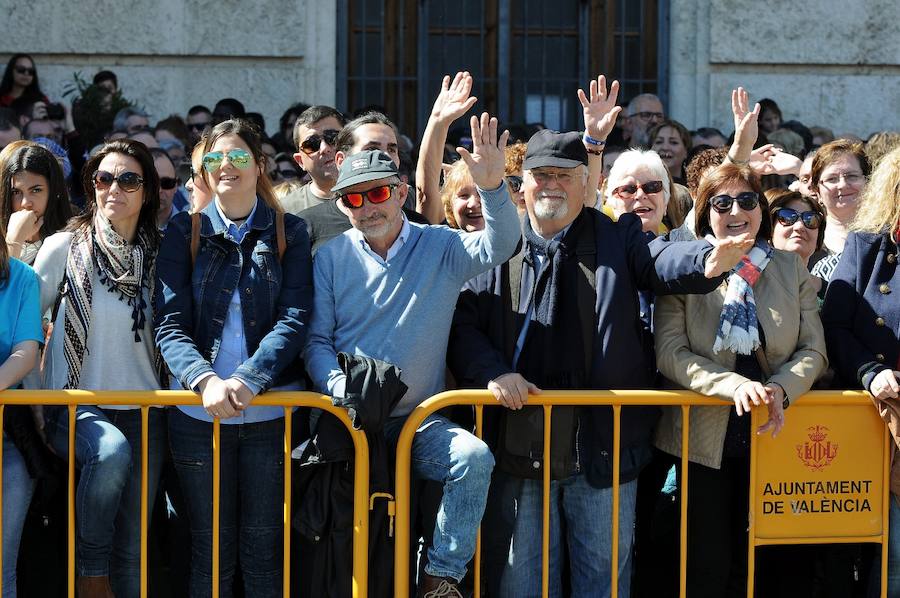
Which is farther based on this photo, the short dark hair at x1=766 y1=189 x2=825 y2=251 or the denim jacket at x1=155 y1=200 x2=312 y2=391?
the short dark hair at x1=766 y1=189 x2=825 y2=251

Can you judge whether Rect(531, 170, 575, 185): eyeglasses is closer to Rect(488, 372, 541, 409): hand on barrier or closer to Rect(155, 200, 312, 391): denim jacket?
Rect(488, 372, 541, 409): hand on barrier

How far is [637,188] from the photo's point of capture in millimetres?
5320

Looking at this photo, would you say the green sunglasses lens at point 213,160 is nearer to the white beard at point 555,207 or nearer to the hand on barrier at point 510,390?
the white beard at point 555,207

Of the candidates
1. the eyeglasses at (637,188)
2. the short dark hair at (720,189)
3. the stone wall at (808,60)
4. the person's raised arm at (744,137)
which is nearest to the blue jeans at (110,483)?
the eyeglasses at (637,188)

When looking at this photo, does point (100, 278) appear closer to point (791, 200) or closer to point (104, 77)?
point (791, 200)

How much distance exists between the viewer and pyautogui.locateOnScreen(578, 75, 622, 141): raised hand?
5.02 metres

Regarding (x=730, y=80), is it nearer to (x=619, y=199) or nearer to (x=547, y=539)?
(x=619, y=199)

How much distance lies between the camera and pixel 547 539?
15.2ft

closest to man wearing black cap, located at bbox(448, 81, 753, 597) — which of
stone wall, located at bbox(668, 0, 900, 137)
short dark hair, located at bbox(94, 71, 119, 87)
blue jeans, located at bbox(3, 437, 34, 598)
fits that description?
blue jeans, located at bbox(3, 437, 34, 598)

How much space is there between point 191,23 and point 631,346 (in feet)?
22.5

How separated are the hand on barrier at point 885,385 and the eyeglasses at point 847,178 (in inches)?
54.5

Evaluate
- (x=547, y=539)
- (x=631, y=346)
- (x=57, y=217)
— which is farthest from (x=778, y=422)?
(x=57, y=217)

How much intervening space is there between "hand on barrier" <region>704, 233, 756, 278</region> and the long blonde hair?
2.80 ft

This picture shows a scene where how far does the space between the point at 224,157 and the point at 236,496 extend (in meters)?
1.30
